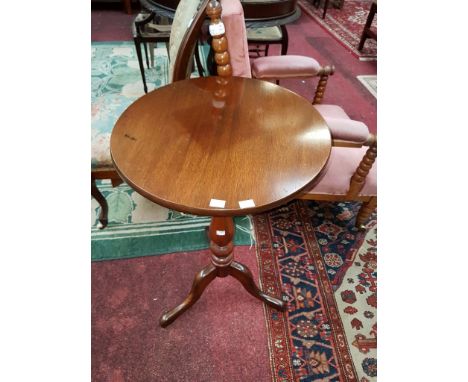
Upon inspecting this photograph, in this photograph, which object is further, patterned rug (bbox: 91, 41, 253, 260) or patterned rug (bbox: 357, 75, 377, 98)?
patterned rug (bbox: 357, 75, 377, 98)

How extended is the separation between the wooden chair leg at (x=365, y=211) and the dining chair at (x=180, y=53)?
120 centimetres

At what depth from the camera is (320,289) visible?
170cm

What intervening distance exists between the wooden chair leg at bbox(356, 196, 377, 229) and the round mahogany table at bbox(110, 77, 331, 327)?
33.7 inches

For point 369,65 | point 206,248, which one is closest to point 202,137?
point 206,248

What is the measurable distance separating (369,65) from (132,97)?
2746mm

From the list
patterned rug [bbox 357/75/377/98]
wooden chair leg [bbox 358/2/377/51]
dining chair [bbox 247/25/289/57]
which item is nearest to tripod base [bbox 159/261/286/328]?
dining chair [bbox 247/25/289/57]

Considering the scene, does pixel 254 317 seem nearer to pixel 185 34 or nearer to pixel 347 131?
pixel 347 131

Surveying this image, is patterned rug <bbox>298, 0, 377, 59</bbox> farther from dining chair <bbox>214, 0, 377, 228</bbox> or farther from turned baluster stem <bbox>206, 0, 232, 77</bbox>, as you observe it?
turned baluster stem <bbox>206, 0, 232, 77</bbox>

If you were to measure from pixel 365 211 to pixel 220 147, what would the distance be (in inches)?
47.4

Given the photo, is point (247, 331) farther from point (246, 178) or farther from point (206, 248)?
point (246, 178)

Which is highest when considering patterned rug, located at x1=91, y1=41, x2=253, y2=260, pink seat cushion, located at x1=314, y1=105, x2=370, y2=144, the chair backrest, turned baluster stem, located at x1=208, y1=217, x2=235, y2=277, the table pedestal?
the chair backrest

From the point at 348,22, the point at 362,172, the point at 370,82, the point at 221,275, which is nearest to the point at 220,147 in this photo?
the point at 221,275

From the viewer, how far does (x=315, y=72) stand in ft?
6.35

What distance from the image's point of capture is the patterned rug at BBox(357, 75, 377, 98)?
3335 millimetres
